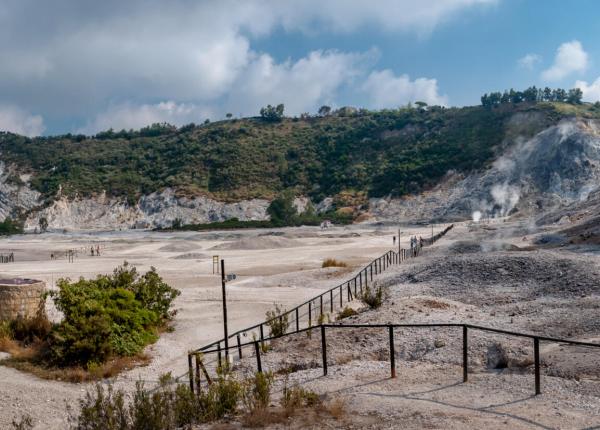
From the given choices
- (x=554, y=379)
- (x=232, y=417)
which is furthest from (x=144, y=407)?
(x=554, y=379)

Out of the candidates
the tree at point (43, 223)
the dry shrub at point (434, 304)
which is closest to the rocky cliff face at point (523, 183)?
the tree at point (43, 223)

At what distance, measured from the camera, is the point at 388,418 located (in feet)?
27.2

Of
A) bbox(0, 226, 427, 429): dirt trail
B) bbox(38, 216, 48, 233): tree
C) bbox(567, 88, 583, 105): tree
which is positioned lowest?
bbox(0, 226, 427, 429): dirt trail

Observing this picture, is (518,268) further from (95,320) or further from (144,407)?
(144,407)

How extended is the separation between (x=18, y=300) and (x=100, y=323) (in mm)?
4793

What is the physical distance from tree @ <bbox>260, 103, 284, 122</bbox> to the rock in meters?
163

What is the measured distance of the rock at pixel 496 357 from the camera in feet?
37.9

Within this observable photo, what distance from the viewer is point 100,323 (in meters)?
15.7

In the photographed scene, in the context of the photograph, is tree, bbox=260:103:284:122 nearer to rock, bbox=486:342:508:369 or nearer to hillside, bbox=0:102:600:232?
hillside, bbox=0:102:600:232

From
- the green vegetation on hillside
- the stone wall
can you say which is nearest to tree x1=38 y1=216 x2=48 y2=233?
the green vegetation on hillside

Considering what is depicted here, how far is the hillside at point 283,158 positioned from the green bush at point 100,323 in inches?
3743

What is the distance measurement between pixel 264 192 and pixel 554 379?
114811 millimetres

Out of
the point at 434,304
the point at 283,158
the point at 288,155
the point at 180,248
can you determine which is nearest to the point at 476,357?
the point at 434,304

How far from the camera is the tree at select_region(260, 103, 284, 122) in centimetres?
17250
